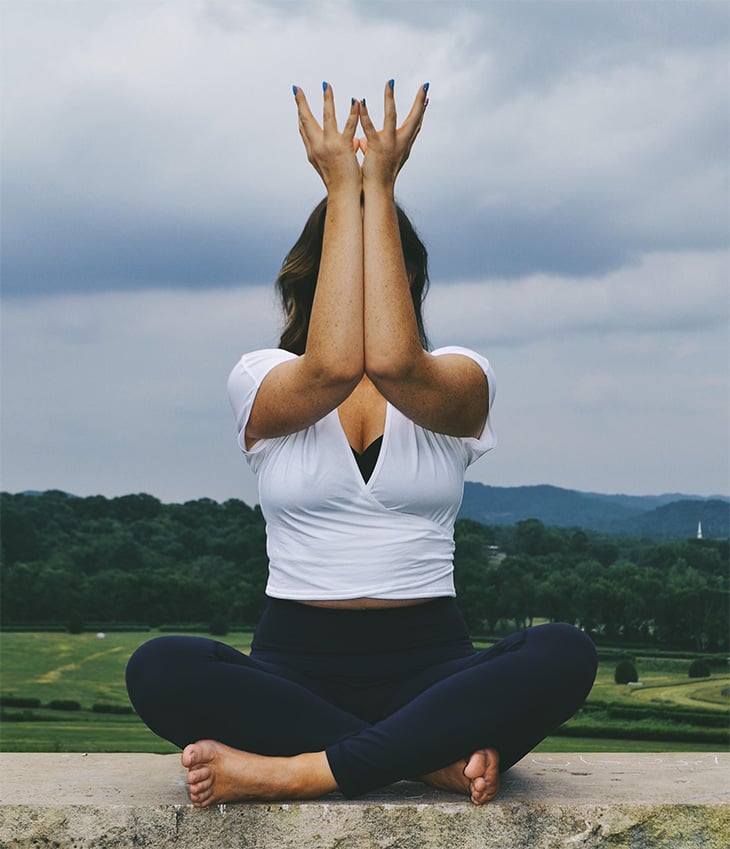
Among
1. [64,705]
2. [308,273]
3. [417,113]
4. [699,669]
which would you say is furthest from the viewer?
[64,705]

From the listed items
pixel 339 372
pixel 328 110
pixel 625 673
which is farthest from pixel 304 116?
pixel 625 673

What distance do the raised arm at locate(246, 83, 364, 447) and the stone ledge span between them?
1.13m

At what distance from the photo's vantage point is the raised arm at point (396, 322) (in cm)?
300

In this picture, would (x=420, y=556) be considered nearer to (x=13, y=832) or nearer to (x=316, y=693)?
(x=316, y=693)

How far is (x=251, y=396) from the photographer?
3248 mm

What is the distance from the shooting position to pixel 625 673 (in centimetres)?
3497

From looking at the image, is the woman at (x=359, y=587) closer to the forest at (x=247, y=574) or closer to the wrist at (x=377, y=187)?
the wrist at (x=377, y=187)

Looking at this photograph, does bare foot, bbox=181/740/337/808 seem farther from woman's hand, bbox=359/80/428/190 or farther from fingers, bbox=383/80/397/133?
fingers, bbox=383/80/397/133

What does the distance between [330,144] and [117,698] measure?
119ft

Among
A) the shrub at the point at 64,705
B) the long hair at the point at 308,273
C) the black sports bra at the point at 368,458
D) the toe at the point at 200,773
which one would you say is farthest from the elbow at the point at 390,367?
the shrub at the point at 64,705

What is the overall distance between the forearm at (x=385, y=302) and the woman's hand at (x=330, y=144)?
0.35ft

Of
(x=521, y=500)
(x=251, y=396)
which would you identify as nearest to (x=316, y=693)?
(x=251, y=396)

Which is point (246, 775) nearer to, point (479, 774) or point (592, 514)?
point (479, 774)

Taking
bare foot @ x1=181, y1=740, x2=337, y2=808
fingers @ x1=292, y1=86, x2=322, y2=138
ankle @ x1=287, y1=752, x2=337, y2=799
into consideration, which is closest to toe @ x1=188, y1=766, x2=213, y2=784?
bare foot @ x1=181, y1=740, x2=337, y2=808
